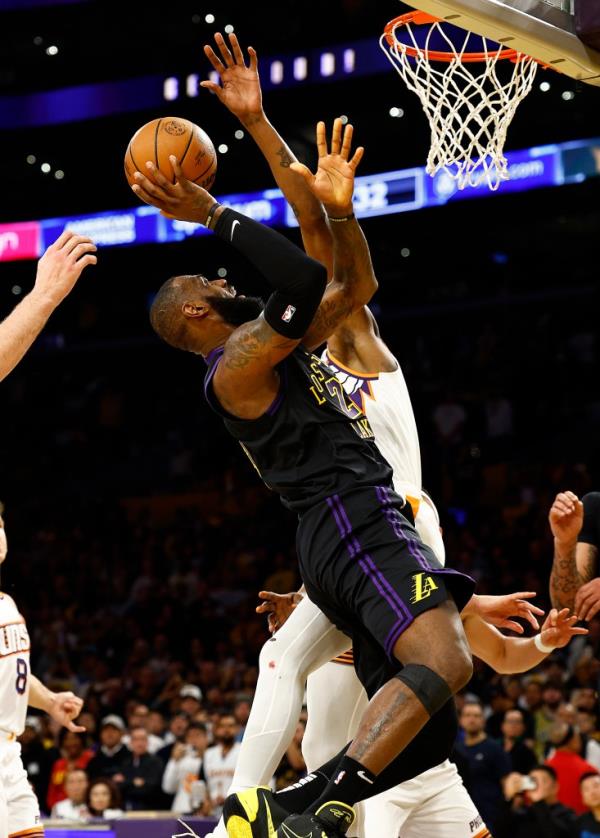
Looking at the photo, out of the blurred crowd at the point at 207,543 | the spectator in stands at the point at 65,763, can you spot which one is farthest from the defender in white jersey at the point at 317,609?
the spectator in stands at the point at 65,763

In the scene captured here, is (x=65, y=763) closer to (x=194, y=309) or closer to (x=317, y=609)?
(x=317, y=609)

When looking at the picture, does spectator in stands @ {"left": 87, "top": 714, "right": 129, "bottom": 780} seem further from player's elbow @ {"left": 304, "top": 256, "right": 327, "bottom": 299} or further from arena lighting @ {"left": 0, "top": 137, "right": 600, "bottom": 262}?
player's elbow @ {"left": 304, "top": 256, "right": 327, "bottom": 299}

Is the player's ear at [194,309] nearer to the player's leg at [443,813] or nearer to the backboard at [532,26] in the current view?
the backboard at [532,26]

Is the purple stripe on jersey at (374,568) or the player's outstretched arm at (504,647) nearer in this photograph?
the purple stripe on jersey at (374,568)

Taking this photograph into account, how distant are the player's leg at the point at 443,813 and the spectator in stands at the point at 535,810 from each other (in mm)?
4112

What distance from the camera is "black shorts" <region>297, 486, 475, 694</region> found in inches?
174

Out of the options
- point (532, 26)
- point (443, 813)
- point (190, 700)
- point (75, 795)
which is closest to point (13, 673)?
point (443, 813)

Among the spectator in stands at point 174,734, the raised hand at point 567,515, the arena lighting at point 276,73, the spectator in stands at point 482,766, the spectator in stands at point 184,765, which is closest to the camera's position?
the raised hand at point 567,515

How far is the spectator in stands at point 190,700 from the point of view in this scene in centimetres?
1342

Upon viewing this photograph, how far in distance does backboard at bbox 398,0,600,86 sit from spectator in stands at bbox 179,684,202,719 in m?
9.22

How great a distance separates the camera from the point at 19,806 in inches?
247

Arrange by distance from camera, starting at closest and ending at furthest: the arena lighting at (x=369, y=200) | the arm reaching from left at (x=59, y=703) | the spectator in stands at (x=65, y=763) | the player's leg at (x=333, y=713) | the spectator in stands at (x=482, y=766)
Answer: the player's leg at (x=333, y=713), the arm reaching from left at (x=59, y=703), the spectator in stands at (x=482, y=766), the spectator in stands at (x=65, y=763), the arena lighting at (x=369, y=200)

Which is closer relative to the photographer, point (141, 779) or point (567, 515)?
point (567, 515)

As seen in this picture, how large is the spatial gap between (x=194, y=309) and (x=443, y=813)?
99.4 inches
